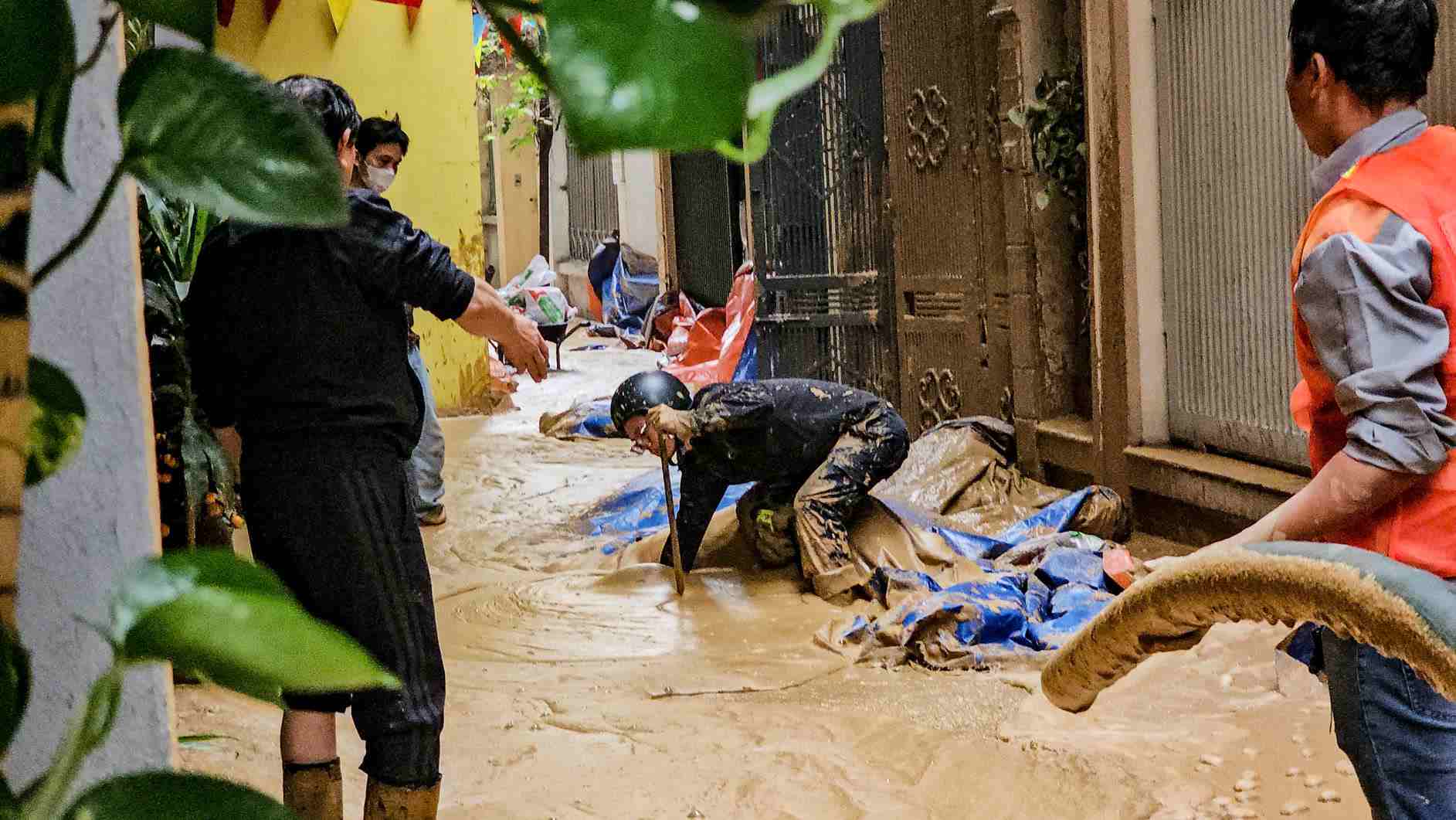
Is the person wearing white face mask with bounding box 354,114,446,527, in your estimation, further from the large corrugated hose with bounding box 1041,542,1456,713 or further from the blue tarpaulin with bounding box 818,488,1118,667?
the large corrugated hose with bounding box 1041,542,1456,713

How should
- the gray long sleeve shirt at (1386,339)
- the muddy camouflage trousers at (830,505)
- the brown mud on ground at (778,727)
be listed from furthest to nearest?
1. the muddy camouflage trousers at (830,505)
2. the brown mud on ground at (778,727)
3. the gray long sleeve shirt at (1386,339)

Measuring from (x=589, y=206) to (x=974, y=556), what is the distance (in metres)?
16.2

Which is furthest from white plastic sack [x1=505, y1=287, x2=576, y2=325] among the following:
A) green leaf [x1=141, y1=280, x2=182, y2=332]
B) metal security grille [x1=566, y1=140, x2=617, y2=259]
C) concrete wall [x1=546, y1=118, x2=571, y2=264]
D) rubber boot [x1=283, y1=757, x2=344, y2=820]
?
rubber boot [x1=283, y1=757, x2=344, y2=820]

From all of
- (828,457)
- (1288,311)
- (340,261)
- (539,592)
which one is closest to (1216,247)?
(1288,311)

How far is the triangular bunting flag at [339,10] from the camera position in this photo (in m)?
9.66

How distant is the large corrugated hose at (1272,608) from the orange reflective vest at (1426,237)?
302 mm

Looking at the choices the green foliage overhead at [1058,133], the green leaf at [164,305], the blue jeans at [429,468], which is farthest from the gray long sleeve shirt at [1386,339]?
the blue jeans at [429,468]

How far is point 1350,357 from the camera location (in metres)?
1.93

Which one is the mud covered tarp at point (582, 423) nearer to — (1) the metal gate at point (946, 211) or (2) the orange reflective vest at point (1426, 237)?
(1) the metal gate at point (946, 211)

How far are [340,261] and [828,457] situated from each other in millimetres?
3552

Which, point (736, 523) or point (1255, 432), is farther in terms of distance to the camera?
point (736, 523)

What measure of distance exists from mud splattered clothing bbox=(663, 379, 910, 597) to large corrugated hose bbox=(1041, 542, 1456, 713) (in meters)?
4.04

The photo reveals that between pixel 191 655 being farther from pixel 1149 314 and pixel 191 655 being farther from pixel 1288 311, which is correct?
pixel 1149 314

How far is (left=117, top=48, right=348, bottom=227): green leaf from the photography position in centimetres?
47
